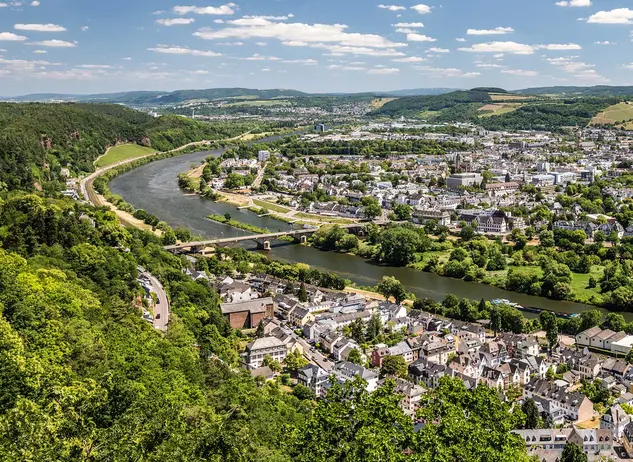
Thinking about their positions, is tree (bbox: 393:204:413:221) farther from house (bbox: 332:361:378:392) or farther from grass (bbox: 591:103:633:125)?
grass (bbox: 591:103:633:125)

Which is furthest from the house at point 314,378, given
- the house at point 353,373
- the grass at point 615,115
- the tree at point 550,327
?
the grass at point 615,115

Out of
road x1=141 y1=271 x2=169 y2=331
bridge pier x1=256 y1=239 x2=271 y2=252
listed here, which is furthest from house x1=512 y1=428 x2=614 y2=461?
bridge pier x1=256 y1=239 x2=271 y2=252

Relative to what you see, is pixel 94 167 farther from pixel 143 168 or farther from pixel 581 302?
pixel 581 302

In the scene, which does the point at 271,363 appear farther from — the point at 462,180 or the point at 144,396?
the point at 462,180

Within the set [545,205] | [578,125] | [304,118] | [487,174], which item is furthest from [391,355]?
[304,118]

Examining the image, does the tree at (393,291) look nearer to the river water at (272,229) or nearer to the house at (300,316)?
the river water at (272,229)

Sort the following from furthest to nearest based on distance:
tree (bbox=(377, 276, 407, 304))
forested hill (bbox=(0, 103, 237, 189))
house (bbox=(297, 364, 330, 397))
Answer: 1. forested hill (bbox=(0, 103, 237, 189))
2. tree (bbox=(377, 276, 407, 304))
3. house (bbox=(297, 364, 330, 397))
